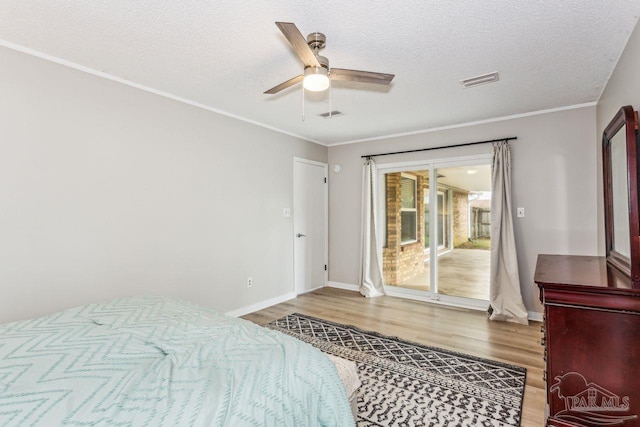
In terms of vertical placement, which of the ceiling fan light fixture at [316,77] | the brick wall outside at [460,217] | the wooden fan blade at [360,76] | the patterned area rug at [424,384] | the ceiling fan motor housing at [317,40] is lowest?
the patterned area rug at [424,384]

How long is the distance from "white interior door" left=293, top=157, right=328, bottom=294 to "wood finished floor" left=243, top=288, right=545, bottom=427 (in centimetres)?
35

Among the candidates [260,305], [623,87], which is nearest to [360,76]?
[623,87]

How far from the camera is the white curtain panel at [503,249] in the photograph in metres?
3.82

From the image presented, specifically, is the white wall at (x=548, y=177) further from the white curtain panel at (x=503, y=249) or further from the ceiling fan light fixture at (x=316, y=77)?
the ceiling fan light fixture at (x=316, y=77)

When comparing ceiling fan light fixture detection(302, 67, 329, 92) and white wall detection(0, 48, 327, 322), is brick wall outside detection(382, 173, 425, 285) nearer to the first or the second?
white wall detection(0, 48, 327, 322)

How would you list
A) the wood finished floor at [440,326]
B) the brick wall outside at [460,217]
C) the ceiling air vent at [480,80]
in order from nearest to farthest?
the wood finished floor at [440,326]
the ceiling air vent at [480,80]
the brick wall outside at [460,217]

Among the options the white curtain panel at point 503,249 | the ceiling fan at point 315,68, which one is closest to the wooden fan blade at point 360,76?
the ceiling fan at point 315,68

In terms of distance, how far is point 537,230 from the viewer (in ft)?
12.6

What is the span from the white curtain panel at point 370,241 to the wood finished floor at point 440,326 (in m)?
0.28

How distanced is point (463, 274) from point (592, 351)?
3086 mm

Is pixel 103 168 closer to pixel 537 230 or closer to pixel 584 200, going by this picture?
pixel 537 230

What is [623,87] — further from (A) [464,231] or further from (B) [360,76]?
(A) [464,231]

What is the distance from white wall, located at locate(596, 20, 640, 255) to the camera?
6.70ft

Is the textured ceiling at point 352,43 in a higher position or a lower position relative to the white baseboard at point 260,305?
higher
